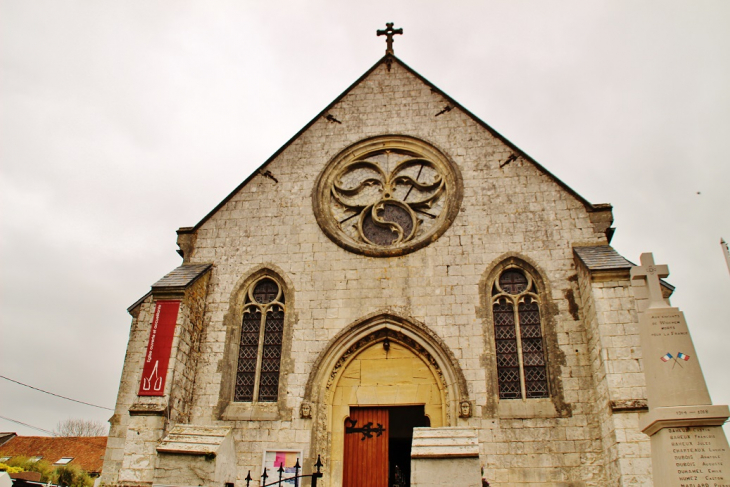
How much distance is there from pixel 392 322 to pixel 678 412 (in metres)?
5.41

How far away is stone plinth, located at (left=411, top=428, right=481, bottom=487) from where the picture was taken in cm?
680

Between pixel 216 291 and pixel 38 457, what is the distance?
25.7m

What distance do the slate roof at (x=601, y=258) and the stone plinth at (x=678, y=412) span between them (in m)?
2.83

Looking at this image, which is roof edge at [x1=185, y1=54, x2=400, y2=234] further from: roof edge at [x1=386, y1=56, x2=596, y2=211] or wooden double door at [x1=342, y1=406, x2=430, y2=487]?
wooden double door at [x1=342, y1=406, x2=430, y2=487]

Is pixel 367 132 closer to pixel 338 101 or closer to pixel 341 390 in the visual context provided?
pixel 338 101

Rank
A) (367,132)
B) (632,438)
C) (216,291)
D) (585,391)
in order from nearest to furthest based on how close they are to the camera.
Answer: (632,438), (585,391), (216,291), (367,132)

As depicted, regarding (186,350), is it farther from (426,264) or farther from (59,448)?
(59,448)

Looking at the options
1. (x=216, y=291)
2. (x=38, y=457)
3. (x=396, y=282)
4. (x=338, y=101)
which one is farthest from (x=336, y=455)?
(x=38, y=457)

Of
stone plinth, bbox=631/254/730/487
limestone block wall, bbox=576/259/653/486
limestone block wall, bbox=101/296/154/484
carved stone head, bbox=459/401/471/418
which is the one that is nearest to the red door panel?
carved stone head, bbox=459/401/471/418

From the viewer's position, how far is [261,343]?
1101cm

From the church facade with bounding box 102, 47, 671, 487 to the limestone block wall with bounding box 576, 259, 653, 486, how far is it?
3 cm

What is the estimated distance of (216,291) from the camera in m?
11.6

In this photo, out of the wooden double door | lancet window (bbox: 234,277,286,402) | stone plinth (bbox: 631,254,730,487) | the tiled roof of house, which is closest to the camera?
stone plinth (bbox: 631,254,730,487)

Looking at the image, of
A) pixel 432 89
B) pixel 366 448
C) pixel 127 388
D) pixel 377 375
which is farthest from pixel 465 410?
pixel 432 89
